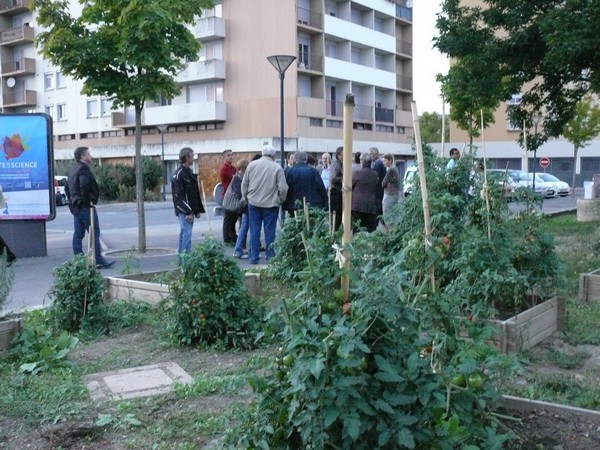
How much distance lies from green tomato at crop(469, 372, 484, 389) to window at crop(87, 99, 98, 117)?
54.7m

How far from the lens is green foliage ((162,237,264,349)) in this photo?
20.4ft

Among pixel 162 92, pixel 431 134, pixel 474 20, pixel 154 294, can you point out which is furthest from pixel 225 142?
pixel 154 294

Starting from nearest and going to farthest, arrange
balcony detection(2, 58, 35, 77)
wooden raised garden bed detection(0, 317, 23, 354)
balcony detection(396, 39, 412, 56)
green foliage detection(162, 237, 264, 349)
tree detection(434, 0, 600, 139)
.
Result: wooden raised garden bed detection(0, 317, 23, 354)
green foliage detection(162, 237, 264, 349)
tree detection(434, 0, 600, 139)
balcony detection(396, 39, 412, 56)
balcony detection(2, 58, 35, 77)

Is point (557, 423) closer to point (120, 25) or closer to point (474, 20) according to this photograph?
point (120, 25)

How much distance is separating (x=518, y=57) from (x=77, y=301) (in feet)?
42.7

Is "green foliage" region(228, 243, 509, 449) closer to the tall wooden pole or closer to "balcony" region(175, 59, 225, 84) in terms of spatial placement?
the tall wooden pole

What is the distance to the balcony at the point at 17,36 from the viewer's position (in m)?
58.1

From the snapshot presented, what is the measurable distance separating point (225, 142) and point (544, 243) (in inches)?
1631

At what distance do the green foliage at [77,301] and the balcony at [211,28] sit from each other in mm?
→ 41017

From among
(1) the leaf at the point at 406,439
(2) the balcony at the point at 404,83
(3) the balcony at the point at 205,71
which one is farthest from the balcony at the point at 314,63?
(1) the leaf at the point at 406,439

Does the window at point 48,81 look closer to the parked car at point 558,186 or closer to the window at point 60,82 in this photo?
the window at point 60,82

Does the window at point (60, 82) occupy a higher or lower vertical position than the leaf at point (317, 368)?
higher

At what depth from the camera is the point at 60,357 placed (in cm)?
582

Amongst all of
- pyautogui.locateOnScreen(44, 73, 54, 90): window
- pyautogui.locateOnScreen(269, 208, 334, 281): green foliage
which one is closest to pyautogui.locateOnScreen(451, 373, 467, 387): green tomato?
pyautogui.locateOnScreen(269, 208, 334, 281): green foliage
